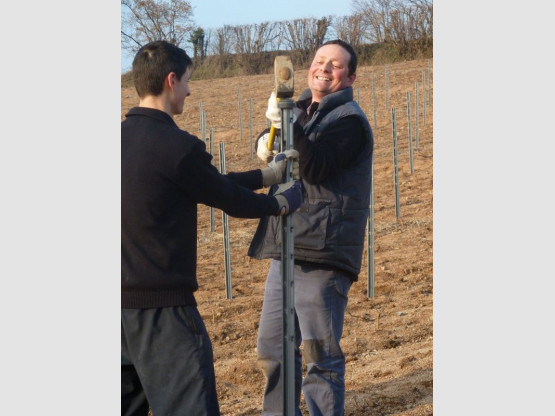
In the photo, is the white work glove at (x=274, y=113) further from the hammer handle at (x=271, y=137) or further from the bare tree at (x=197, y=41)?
the bare tree at (x=197, y=41)

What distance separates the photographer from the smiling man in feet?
9.82

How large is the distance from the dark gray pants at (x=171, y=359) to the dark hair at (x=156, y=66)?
2.24 ft

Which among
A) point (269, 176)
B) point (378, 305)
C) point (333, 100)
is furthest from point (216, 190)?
point (378, 305)

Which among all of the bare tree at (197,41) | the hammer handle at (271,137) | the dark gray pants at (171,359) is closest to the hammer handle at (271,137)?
the hammer handle at (271,137)

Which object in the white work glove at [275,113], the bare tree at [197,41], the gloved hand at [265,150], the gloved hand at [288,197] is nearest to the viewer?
the gloved hand at [288,197]

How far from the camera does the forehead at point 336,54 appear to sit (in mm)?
3098

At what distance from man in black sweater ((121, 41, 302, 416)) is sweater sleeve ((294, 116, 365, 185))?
423 millimetres

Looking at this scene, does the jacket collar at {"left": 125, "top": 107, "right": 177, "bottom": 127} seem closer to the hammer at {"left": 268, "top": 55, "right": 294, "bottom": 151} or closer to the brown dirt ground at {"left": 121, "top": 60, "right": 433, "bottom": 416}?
the hammer at {"left": 268, "top": 55, "right": 294, "bottom": 151}

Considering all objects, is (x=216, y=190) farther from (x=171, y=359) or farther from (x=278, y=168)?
(x=171, y=359)

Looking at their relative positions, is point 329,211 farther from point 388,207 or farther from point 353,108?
point 388,207

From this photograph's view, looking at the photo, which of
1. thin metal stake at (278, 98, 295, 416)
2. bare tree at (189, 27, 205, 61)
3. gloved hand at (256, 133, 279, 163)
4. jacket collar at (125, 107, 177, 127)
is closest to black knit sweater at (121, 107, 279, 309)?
jacket collar at (125, 107, 177, 127)

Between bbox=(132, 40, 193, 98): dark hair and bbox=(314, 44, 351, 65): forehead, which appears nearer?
bbox=(132, 40, 193, 98): dark hair

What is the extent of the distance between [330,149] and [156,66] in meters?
0.77

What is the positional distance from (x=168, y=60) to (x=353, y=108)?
874 mm
